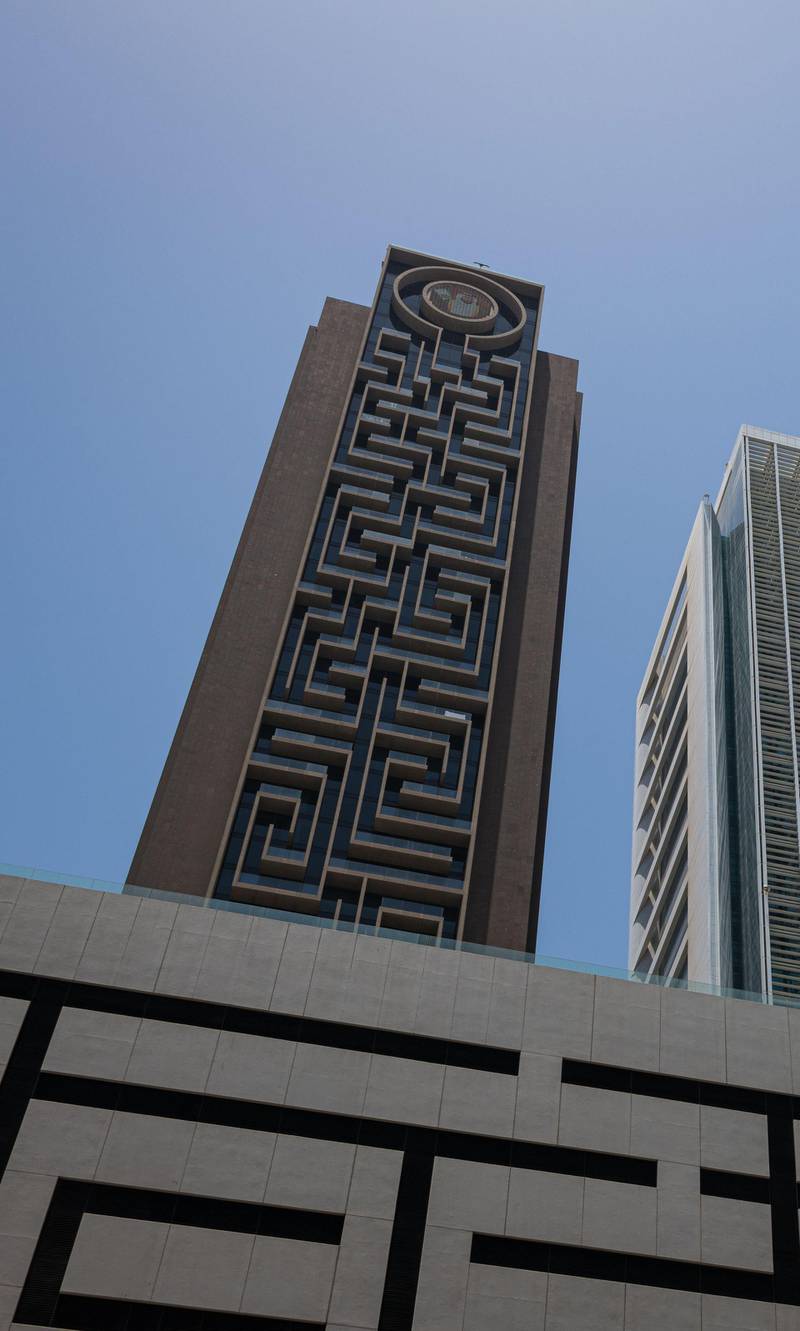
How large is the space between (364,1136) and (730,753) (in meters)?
49.6

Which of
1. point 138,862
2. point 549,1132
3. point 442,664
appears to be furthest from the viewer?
point 442,664

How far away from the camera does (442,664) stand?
7275 cm

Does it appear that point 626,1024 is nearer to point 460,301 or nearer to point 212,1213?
point 212,1213

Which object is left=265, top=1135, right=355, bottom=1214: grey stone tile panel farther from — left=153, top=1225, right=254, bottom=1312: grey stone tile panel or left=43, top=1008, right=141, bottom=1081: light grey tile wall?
left=43, top=1008, right=141, bottom=1081: light grey tile wall

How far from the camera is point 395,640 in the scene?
73.7 meters

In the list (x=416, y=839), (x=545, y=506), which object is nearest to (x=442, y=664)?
(x=416, y=839)

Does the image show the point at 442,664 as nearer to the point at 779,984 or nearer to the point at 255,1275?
the point at 779,984

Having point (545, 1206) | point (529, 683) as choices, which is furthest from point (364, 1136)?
point (529, 683)

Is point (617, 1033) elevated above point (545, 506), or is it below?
below

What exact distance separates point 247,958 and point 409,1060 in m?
6.29

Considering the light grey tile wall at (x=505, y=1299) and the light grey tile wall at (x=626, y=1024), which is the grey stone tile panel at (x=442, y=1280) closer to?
the light grey tile wall at (x=505, y=1299)

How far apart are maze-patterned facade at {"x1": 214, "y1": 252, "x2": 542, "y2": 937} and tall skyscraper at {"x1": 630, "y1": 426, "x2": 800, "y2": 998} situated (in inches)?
705

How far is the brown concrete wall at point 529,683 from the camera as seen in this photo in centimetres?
6494

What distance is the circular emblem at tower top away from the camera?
302ft
